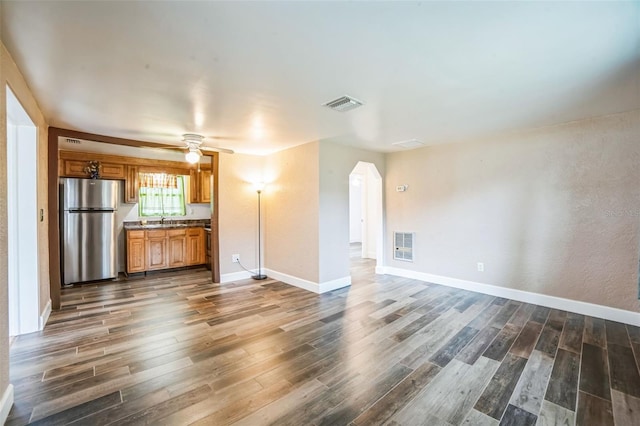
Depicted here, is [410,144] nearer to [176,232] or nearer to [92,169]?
[176,232]

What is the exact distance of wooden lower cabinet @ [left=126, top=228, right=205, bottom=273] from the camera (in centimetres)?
530

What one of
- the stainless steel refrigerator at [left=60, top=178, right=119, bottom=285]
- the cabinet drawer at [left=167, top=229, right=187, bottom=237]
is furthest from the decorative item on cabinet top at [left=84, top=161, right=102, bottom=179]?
the cabinet drawer at [left=167, top=229, right=187, bottom=237]

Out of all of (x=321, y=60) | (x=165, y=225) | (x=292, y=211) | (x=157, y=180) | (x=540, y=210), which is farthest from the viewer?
(x=157, y=180)

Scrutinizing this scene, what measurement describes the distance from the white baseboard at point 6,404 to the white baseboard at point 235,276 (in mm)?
3095

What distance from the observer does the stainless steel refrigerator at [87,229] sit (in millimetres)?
4668

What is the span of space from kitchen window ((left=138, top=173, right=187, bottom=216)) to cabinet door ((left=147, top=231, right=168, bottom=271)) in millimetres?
806

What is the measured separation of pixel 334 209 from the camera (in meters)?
4.52

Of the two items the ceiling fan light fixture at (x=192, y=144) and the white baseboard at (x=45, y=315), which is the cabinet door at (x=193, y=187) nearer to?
the ceiling fan light fixture at (x=192, y=144)

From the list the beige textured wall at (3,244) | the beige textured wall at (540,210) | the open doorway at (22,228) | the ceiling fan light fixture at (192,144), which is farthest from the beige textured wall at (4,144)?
the beige textured wall at (540,210)

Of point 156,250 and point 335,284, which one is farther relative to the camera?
point 156,250

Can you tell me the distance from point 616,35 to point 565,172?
2.26 m

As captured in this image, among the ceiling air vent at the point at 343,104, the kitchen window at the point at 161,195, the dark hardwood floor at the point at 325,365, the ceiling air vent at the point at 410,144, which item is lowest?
the dark hardwood floor at the point at 325,365

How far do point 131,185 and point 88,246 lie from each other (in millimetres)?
1367

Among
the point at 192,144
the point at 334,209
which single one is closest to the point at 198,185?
the point at 192,144
